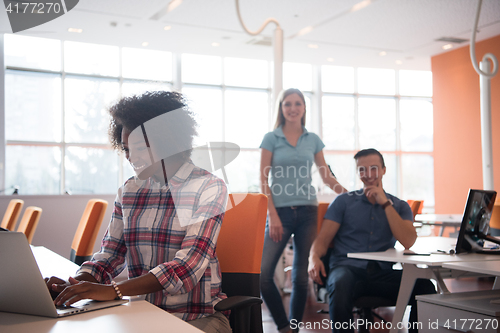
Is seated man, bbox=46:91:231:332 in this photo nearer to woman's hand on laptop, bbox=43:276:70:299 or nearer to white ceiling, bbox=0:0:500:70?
woman's hand on laptop, bbox=43:276:70:299

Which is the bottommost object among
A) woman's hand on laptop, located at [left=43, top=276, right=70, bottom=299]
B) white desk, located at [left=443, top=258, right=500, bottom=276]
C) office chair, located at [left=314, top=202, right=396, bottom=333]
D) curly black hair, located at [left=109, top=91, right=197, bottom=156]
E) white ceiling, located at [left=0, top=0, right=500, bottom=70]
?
office chair, located at [left=314, top=202, right=396, bottom=333]

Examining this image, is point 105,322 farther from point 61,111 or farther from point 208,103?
point 61,111

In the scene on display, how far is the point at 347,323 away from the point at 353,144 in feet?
26.8

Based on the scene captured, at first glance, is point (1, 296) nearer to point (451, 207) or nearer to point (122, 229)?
point (122, 229)

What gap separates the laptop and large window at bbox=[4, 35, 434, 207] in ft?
18.1

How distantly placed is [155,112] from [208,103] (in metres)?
5.87

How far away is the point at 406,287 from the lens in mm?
2062

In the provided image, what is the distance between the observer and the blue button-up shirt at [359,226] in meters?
2.38

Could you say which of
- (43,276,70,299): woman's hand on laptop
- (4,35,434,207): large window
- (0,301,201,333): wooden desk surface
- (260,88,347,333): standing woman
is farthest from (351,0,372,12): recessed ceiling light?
(0,301,201,333): wooden desk surface

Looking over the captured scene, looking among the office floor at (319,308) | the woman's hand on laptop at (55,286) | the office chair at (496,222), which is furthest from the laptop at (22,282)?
the office chair at (496,222)

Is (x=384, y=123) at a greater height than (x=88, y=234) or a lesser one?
greater

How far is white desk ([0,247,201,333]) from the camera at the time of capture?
0.83 m

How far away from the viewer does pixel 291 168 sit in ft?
9.00

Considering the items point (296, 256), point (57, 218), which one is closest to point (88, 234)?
point (296, 256)
